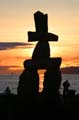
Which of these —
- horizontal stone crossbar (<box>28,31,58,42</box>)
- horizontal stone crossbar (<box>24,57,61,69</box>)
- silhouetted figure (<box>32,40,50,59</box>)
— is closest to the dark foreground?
horizontal stone crossbar (<box>24,57,61,69</box>)

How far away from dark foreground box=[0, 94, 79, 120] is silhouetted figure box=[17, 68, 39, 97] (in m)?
0.77

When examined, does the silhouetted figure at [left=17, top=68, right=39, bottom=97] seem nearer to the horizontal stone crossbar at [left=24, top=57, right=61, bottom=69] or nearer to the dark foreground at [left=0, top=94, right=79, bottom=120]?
the horizontal stone crossbar at [left=24, top=57, right=61, bottom=69]

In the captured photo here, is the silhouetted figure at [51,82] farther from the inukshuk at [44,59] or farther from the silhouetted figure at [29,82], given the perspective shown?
the silhouetted figure at [29,82]

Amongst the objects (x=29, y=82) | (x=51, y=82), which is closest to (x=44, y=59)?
(x=51, y=82)

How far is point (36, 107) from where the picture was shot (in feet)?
92.0

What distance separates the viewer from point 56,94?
102 feet

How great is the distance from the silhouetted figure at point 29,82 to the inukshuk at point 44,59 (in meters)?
0.33

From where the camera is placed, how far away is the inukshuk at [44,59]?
31.2 meters

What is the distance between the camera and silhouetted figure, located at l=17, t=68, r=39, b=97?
31.2 metres

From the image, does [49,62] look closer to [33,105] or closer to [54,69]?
[54,69]

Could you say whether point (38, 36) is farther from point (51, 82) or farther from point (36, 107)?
point (36, 107)

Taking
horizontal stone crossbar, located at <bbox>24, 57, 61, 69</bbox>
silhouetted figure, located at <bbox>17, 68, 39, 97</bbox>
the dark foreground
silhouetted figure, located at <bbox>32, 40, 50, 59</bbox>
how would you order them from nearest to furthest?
the dark foreground, horizontal stone crossbar, located at <bbox>24, 57, 61, 69</bbox>, silhouetted figure, located at <bbox>17, 68, 39, 97</bbox>, silhouetted figure, located at <bbox>32, 40, 50, 59</bbox>

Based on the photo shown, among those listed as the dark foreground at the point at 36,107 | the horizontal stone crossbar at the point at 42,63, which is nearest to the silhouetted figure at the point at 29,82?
the horizontal stone crossbar at the point at 42,63

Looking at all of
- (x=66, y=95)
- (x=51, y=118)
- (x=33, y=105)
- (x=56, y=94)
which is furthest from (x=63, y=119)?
(x=66, y=95)
